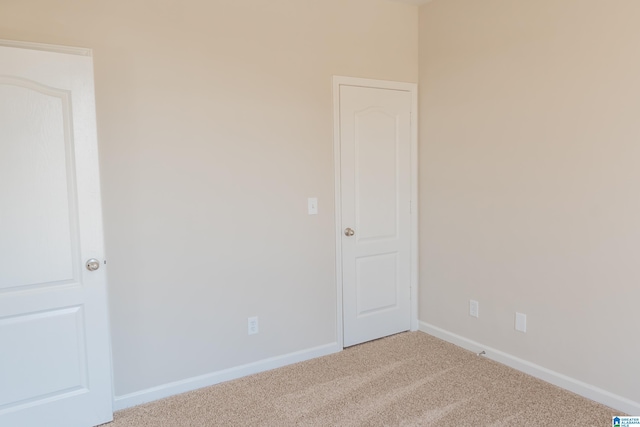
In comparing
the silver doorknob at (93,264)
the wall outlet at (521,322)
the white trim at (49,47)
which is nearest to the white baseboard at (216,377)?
the silver doorknob at (93,264)

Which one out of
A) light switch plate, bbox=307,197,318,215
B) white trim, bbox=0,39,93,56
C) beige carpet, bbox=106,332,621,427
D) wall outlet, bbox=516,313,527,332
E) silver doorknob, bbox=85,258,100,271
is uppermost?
white trim, bbox=0,39,93,56

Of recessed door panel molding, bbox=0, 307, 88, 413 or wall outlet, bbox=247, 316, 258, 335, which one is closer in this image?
recessed door panel molding, bbox=0, 307, 88, 413

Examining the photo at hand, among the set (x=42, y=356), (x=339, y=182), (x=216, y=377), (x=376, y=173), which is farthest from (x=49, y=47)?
(x=376, y=173)

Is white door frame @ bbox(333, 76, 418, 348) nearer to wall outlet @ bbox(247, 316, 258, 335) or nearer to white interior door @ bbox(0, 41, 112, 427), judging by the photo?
Result: wall outlet @ bbox(247, 316, 258, 335)

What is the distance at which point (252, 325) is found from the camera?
3027 millimetres

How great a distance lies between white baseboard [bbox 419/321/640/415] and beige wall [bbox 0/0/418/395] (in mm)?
1008

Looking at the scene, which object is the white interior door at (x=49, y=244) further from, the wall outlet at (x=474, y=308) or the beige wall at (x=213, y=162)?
the wall outlet at (x=474, y=308)

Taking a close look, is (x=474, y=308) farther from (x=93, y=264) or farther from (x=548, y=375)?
(x=93, y=264)

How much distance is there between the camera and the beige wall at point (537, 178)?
243 centimetres

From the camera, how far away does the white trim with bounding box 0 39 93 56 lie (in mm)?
2188

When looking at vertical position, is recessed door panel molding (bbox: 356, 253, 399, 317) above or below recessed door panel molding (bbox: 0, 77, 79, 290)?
below

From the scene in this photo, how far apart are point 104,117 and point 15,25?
59cm

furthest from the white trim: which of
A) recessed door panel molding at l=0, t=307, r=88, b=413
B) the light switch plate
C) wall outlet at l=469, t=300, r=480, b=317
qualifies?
wall outlet at l=469, t=300, r=480, b=317

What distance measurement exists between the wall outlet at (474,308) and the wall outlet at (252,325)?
5.48ft
